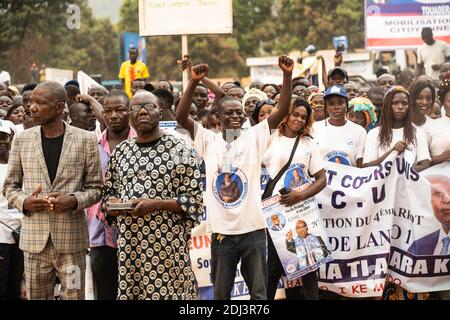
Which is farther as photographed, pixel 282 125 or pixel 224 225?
pixel 282 125

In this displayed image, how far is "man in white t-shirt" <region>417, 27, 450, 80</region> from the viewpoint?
16427 millimetres

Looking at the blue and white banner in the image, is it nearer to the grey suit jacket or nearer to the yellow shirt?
the grey suit jacket

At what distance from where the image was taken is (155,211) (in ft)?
23.4

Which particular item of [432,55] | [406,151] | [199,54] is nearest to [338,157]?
[406,151]

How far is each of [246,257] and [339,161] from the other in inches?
63.6

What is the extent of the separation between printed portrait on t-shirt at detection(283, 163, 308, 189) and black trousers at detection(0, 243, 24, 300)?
8.13 ft

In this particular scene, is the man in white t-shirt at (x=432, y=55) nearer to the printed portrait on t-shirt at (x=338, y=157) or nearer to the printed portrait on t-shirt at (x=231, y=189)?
the printed portrait on t-shirt at (x=338, y=157)

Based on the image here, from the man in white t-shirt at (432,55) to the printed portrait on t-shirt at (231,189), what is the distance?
8791mm

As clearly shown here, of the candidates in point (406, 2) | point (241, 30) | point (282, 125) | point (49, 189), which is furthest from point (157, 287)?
point (241, 30)

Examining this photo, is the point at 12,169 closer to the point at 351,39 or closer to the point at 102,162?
the point at 102,162

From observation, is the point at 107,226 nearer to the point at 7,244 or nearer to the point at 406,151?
the point at 7,244

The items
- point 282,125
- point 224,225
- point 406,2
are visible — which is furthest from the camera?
point 406,2

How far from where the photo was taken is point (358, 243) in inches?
365

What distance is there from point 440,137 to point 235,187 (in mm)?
2229
